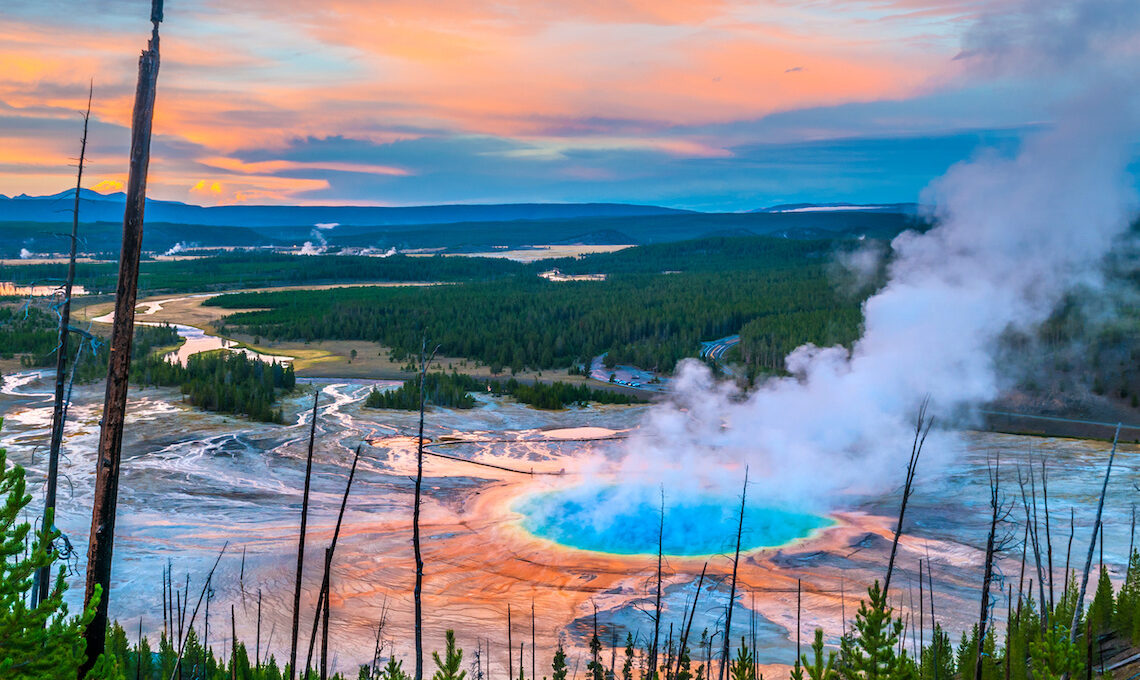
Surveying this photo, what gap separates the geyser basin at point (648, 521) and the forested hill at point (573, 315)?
75.7ft

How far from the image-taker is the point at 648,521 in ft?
91.0

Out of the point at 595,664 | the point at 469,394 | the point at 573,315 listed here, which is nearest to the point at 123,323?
the point at 595,664

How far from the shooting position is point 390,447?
123 feet

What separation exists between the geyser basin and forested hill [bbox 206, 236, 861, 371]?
75.7ft

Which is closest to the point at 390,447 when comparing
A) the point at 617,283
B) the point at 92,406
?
the point at 92,406

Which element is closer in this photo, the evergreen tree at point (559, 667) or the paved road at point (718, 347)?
the evergreen tree at point (559, 667)

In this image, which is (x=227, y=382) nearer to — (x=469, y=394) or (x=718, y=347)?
(x=469, y=394)

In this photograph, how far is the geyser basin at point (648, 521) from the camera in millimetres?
25453

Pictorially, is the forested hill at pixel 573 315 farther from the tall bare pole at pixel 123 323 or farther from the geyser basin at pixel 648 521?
the tall bare pole at pixel 123 323

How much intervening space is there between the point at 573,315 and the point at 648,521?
61432 mm

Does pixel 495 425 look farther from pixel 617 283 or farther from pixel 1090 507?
pixel 617 283

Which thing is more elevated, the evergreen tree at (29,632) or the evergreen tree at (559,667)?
the evergreen tree at (29,632)

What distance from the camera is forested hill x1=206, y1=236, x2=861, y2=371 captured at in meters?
68.7

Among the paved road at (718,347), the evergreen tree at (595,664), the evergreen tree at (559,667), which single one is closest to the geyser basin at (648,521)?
the evergreen tree at (595,664)
